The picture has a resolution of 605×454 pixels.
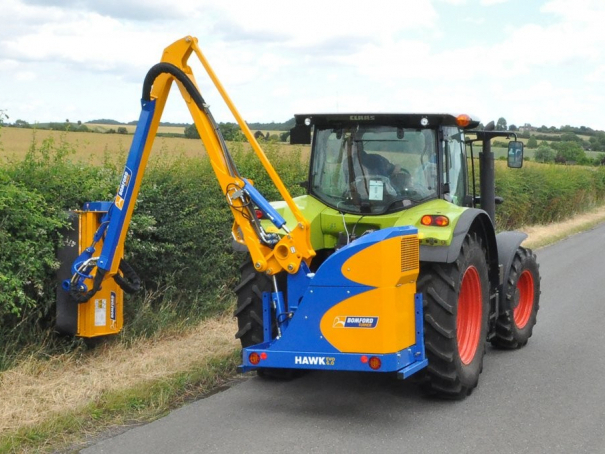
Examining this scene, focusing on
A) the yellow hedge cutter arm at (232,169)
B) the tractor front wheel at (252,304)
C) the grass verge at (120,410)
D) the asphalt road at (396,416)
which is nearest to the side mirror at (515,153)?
the asphalt road at (396,416)

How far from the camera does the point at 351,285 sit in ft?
17.9

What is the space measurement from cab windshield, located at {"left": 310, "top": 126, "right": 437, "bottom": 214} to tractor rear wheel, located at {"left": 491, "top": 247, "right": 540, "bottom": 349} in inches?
66.6

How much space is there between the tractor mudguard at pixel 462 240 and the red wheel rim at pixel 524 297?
1223 mm

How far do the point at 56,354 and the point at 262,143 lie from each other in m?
5.50

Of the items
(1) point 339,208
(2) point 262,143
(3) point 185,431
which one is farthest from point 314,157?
(2) point 262,143

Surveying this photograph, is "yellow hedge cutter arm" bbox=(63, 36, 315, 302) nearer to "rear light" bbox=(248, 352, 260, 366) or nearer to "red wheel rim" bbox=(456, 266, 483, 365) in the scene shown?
"rear light" bbox=(248, 352, 260, 366)

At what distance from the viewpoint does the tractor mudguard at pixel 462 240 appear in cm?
586

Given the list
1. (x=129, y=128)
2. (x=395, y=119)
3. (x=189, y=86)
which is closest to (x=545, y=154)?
(x=129, y=128)

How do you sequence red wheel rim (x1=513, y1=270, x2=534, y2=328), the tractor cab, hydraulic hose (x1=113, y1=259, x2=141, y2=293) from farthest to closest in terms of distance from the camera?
red wheel rim (x1=513, y1=270, x2=534, y2=328), hydraulic hose (x1=113, y1=259, x2=141, y2=293), the tractor cab

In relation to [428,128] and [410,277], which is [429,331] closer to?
[410,277]

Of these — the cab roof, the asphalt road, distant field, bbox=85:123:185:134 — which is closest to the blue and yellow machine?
the asphalt road

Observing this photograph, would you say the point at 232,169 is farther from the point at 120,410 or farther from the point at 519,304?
the point at 519,304

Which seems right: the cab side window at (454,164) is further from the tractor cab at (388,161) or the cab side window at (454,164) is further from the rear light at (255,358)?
the rear light at (255,358)

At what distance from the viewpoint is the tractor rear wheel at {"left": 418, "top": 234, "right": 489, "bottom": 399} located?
19.2 feet
